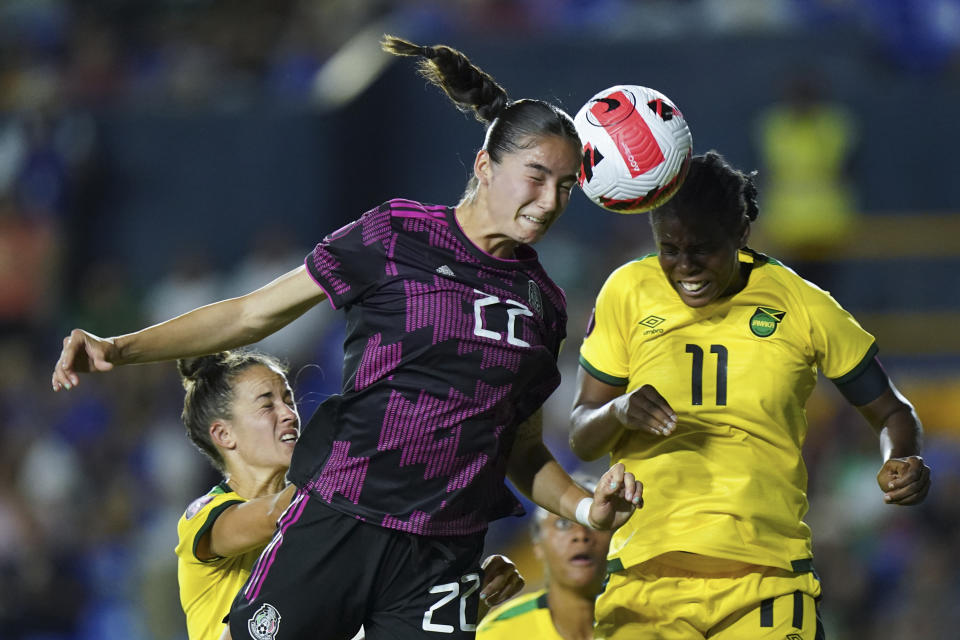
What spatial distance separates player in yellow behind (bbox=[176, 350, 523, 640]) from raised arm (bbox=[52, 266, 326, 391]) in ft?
1.75

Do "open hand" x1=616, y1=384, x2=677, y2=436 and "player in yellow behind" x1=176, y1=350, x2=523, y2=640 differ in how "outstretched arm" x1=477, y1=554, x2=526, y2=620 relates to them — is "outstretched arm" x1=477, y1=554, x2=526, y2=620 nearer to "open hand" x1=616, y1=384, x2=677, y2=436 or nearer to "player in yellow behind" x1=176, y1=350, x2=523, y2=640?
"player in yellow behind" x1=176, y1=350, x2=523, y2=640

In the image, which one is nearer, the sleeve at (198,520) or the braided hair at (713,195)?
the braided hair at (713,195)

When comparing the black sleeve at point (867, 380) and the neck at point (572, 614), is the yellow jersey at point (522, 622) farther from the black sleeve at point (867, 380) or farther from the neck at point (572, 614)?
the black sleeve at point (867, 380)

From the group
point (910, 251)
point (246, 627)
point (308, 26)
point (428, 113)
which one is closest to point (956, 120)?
point (910, 251)

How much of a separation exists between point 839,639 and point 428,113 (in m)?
5.32

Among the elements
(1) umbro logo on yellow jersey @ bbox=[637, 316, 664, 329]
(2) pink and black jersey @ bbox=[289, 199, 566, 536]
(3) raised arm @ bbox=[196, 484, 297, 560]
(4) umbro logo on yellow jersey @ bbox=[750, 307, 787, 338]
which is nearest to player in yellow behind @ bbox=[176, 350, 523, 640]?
(3) raised arm @ bbox=[196, 484, 297, 560]

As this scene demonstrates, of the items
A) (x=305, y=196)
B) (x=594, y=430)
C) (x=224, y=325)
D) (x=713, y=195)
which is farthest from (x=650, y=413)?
(x=305, y=196)

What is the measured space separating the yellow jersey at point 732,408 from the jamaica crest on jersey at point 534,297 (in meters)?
0.46

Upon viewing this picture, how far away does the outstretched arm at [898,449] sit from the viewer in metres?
3.89

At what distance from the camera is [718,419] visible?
412cm

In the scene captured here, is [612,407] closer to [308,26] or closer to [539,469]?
[539,469]

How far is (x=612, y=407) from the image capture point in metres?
3.95

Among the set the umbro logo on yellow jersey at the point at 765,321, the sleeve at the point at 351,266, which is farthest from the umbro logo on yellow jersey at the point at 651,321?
the sleeve at the point at 351,266

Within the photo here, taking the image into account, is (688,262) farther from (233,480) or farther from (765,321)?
(233,480)
